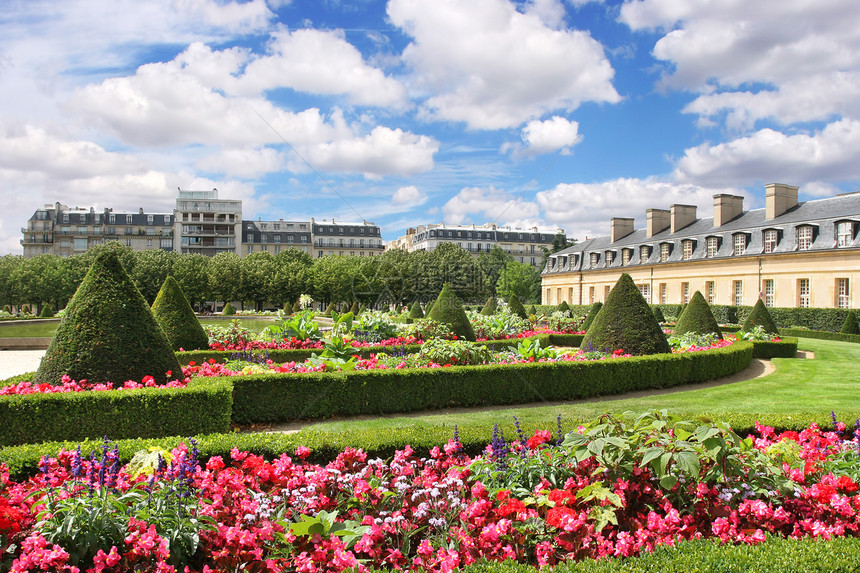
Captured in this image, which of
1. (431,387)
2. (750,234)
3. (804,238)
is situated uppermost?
(750,234)

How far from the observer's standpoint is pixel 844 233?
27.6m

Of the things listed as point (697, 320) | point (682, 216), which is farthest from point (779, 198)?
point (697, 320)

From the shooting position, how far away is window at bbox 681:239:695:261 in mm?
37531

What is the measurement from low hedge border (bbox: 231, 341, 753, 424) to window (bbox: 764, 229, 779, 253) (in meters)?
25.6

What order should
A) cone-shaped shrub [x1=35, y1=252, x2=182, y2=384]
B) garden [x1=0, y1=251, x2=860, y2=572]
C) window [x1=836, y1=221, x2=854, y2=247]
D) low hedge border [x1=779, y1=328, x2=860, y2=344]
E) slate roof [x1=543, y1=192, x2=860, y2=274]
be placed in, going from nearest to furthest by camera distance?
1. garden [x1=0, y1=251, x2=860, y2=572]
2. cone-shaped shrub [x1=35, y1=252, x2=182, y2=384]
3. low hedge border [x1=779, y1=328, x2=860, y2=344]
4. window [x1=836, y1=221, x2=854, y2=247]
5. slate roof [x1=543, y1=192, x2=860, y2=274]

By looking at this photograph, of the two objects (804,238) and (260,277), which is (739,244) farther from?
(260,277)

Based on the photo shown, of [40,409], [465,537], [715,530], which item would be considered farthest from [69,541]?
[40,409]

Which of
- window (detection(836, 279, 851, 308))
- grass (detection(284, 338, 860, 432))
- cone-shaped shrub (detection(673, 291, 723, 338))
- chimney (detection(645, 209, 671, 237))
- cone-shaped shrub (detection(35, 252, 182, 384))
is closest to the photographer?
cone-shaped shrub (detection(35, 252, 182, 384))

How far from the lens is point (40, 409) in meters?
6.20

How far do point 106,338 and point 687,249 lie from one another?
124 feet

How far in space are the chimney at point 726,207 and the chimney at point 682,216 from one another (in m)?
3.73

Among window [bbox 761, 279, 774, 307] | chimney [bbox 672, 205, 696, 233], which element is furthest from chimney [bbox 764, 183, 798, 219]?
chimney [bbox 672, 205, 696, 233]

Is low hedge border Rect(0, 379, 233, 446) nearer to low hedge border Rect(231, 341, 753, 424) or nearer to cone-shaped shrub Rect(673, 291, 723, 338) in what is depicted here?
low hedge border Rect(231, 341, 753, 424)

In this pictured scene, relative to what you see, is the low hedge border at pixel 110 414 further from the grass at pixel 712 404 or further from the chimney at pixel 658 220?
the chimney at pixel 658 220
